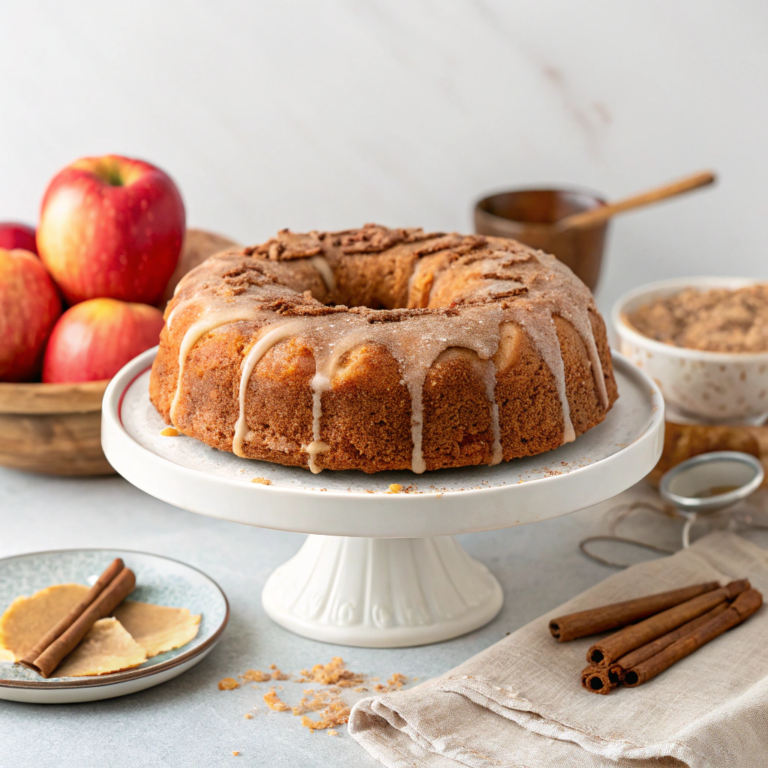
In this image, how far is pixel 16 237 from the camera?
198cm

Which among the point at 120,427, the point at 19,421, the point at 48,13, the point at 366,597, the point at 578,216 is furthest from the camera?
the point at 48,13

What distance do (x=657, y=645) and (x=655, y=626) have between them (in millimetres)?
39

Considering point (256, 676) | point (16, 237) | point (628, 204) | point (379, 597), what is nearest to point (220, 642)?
point (256, 676)

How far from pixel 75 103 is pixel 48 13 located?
261 mm

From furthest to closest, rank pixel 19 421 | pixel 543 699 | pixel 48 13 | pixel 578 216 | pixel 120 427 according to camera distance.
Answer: pixel 48 13 → pixel 578 216 → pixel 19 421 → pixel 120 427 → pixel 543 699

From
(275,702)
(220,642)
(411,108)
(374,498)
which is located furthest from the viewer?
(411,108)

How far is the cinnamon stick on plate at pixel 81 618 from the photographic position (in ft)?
4.03

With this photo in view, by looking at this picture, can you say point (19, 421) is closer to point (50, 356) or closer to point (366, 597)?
point (50, 356)

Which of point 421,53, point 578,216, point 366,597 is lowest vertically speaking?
point 366,597

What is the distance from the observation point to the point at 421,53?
299cm

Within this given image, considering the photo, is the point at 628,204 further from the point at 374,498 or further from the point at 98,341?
the point at 374,498

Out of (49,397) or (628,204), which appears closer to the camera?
(49,397)

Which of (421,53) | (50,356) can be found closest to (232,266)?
(50,356)

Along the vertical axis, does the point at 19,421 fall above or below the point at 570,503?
below
